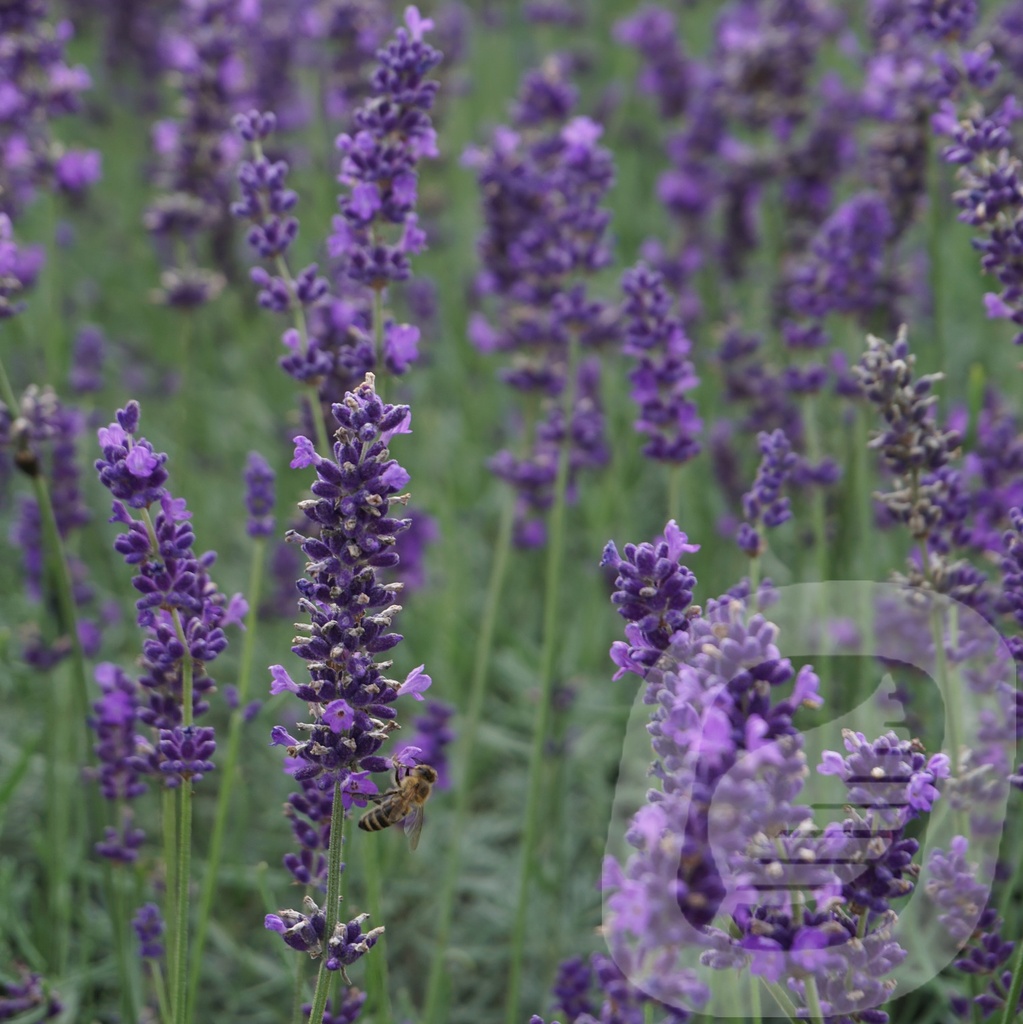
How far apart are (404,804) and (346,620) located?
2.14 ft

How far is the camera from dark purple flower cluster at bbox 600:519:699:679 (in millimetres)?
1646

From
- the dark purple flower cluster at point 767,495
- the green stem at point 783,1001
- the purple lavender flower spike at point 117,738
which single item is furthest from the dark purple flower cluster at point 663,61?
the green stem at point 783,1001

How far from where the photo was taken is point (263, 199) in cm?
251

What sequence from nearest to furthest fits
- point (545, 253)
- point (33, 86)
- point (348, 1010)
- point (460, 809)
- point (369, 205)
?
point (348, 1010), point (369, 205), point (460, 809), point (545, 253), point (33, 86)

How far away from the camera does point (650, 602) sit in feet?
5.48

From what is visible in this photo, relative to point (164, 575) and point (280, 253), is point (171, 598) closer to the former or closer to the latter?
point (164, 575)

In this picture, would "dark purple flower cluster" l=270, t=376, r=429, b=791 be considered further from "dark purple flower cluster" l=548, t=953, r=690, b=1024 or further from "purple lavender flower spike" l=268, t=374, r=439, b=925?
"dark purple flower cluster" l=548, t=953, r=690, b=1024

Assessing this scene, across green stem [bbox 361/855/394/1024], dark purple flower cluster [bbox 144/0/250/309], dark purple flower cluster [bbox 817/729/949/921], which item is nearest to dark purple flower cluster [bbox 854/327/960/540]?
dark purple flower cluster [bbox 817/729/949/921]

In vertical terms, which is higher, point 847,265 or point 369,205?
point 847,265

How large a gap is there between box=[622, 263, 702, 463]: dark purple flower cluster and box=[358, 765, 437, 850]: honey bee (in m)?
0.91

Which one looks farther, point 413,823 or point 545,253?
point 545,253

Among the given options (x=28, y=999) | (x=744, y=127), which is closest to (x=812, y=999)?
(x=28, y=999)

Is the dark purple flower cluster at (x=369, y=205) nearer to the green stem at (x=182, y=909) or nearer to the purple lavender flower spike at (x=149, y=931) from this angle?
the green stem at (x=182, y=909)

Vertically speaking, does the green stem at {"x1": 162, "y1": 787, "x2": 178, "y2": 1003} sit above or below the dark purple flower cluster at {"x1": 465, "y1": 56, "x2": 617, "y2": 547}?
below
